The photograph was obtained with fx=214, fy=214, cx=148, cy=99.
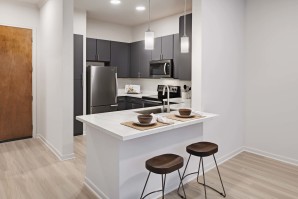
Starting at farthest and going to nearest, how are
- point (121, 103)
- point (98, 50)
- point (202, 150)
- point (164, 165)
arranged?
1. point (121, 103)
2. point (98, 50)
3. point (202, 150)
4. point (164, 165)

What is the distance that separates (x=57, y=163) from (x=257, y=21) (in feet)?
12.9

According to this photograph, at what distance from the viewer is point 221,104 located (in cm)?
331

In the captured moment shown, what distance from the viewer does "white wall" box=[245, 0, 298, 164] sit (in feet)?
10.6

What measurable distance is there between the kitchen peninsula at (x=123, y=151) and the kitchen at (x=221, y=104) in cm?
4

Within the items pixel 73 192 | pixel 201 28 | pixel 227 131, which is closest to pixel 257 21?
pixel 201 28

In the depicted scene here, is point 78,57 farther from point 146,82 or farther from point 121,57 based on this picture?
point 146,82

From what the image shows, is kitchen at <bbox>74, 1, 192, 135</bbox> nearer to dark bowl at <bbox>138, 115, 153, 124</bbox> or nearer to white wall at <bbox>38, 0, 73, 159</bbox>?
white wall at <bbox>38, 0, 73, 159</bbox>

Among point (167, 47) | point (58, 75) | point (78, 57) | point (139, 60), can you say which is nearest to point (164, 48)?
point (167, 47)

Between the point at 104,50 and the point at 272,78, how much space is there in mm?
3635

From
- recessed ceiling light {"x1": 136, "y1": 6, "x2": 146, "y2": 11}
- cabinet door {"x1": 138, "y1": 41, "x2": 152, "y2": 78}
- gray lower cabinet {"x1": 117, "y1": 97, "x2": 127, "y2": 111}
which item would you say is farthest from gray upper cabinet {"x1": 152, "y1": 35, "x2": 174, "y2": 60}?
gray lower cabinet {"x1": 117, "y1": 97, "x2": 127, "y2": 111}

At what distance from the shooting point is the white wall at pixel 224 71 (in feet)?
9.81

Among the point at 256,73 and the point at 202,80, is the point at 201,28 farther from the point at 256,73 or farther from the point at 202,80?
the point at 256,73

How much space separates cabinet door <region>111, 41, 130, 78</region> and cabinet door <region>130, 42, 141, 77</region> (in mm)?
107

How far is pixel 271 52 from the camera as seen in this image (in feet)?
11.3
